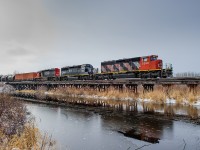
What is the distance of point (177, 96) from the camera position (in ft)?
85.4

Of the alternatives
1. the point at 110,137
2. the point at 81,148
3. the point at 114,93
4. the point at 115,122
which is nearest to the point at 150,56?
the point at 114,93

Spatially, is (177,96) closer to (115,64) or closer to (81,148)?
(115,64)

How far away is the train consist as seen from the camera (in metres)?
31.6

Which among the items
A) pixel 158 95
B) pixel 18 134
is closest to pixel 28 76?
pixel 158 95

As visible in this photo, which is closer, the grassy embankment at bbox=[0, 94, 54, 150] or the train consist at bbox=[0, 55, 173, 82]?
the grassy embankment at bbox=[0, 94, 54, 150]

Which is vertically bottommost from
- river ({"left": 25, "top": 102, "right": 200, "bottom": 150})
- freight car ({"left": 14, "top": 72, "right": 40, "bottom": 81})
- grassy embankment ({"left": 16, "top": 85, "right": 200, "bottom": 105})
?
river ({"left": 25, "top": 102, "right": 200, "bottom": 150})

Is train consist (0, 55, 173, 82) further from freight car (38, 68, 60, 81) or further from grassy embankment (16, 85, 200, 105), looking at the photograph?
grassy embankment (16, 85, 200, 105)

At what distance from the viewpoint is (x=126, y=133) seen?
12992 mm

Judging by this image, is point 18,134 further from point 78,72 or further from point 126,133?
point 78,72

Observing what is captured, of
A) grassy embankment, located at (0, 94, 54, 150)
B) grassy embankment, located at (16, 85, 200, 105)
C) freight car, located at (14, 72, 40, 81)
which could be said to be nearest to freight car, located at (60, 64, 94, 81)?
grassy embankment, located at (16, 85, 200, 105)

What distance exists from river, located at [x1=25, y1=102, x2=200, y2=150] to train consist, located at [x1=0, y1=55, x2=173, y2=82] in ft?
47.5

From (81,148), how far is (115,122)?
254 inches

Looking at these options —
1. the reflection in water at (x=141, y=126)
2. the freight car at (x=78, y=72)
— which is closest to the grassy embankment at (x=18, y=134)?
the reflection in water at (x=141, y=126)

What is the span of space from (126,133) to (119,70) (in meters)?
26.4
